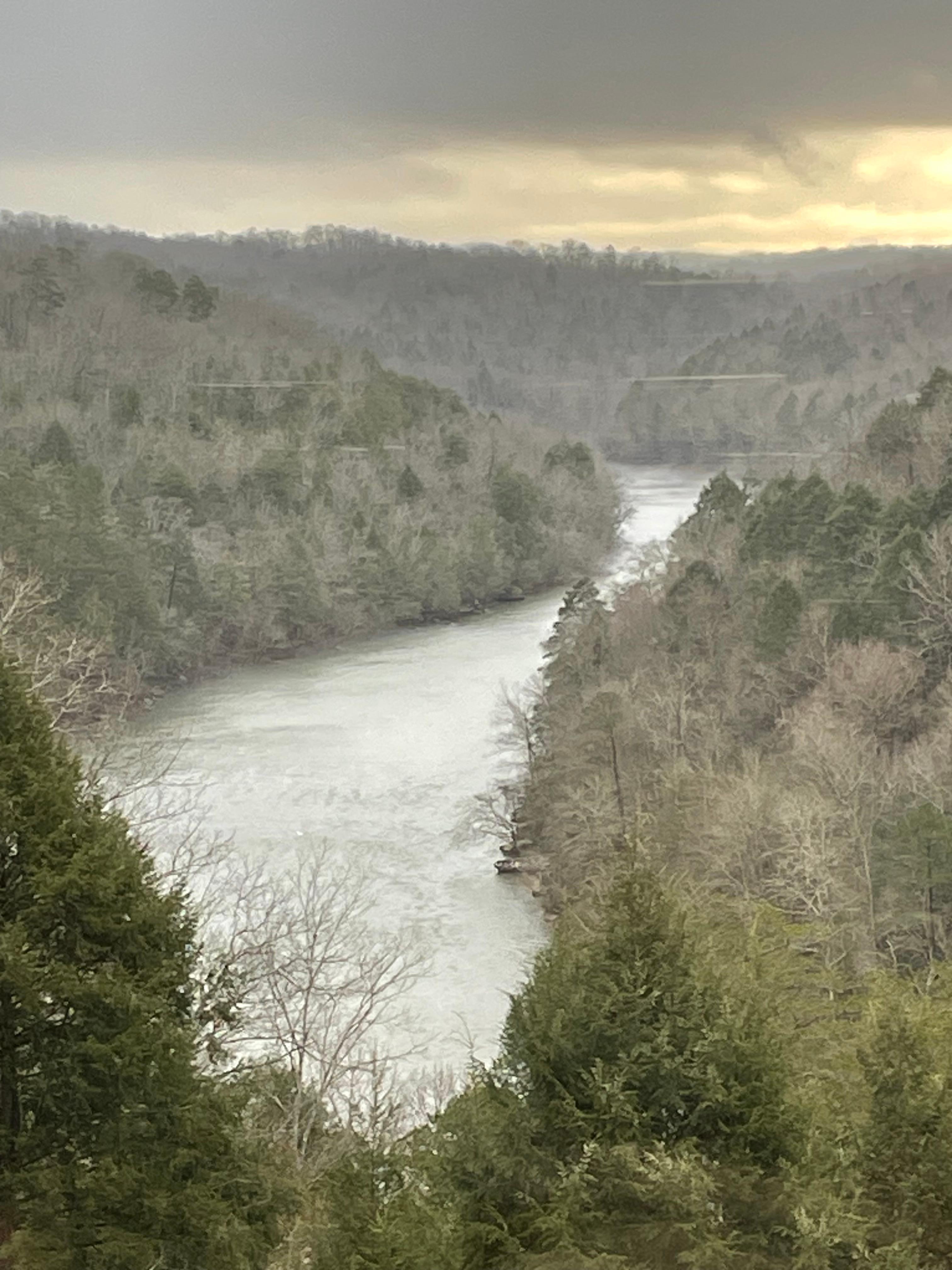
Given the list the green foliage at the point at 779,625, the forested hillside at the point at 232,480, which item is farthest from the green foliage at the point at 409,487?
the green foliage at the point at 779,625

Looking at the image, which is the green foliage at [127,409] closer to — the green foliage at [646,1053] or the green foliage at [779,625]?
the green foliage at [779,625]

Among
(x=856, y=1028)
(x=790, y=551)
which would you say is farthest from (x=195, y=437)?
(x=856, y=1028)

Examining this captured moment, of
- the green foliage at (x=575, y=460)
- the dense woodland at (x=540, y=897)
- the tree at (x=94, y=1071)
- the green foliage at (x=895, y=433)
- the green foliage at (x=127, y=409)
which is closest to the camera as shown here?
the tree at (x=94, y=1071)

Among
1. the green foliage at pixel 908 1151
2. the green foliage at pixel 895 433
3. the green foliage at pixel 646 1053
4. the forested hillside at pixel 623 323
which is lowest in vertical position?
the green foliage at pixel 908 1151

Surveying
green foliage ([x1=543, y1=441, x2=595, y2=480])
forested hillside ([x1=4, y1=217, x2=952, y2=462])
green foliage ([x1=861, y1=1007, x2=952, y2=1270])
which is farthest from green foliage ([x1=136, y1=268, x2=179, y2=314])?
green foliage ([x1=861, y1=1007, x2=952, y2=1270])

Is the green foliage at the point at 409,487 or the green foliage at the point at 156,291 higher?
the green foliage at the point at 156,291

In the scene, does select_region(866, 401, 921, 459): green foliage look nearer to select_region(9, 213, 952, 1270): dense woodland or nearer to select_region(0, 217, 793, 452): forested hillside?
select_region(9, 213, 952, 1270): dense woodland
